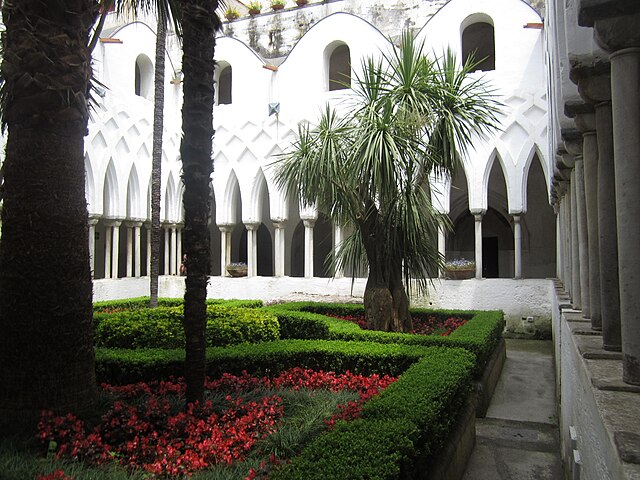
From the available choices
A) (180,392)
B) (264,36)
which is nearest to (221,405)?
(180,392)

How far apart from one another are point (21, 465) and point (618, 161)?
3.70 m

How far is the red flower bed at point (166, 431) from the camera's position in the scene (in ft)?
11.1

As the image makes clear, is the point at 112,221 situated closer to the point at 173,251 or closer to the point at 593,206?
the point at 173,251

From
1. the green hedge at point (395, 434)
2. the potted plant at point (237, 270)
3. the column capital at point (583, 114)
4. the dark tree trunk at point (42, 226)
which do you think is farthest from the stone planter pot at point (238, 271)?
the column capital at point (583, 114)

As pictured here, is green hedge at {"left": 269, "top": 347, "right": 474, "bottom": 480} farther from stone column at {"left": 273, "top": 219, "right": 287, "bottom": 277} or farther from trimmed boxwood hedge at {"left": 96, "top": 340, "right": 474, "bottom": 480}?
stone column at {"left": 273, "top": 219, "right": 287, "bottom": 277}

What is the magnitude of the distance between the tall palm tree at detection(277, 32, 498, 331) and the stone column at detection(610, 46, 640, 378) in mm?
5129

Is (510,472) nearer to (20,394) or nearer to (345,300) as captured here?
(20,394)

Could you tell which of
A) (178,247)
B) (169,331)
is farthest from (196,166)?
(178,247)

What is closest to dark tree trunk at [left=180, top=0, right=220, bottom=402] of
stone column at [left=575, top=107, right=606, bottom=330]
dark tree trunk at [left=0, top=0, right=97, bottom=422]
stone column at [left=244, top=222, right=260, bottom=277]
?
dark tree trunk at [left=0, top=0, right=97, bottom=422]

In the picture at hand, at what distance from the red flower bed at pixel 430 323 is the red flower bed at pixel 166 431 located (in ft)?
14.9

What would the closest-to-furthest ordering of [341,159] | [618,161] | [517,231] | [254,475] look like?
[618,161] → [254,475] → [341,159] → [517,231]

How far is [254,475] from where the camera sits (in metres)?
2.98

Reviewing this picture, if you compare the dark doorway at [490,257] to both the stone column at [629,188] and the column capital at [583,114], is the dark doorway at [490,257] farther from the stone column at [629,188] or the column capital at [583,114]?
the stone column at [629,188]

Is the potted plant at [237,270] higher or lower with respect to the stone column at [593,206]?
lower
